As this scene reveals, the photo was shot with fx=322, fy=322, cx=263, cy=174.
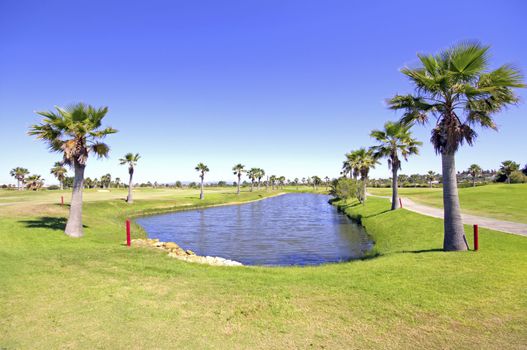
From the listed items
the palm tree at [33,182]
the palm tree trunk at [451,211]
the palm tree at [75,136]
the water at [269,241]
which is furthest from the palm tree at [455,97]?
the palm tree at [33,182]

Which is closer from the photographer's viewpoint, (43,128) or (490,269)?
(490,269)

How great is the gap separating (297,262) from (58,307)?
48.3ft

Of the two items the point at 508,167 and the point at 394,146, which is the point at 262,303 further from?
the point at 508,167

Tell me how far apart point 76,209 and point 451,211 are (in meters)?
21.9

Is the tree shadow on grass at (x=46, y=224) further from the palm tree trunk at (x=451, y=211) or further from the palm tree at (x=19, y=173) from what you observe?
the palm tree at (x=19, y=173)

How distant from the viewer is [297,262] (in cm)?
2094

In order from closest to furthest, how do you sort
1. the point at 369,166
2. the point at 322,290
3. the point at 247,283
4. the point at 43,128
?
the point at 322,290 → the point at 247,283 → the point at 43,128 → the point at 369,166

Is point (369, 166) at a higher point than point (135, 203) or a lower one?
higher

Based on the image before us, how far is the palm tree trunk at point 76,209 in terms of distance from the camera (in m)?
21.0

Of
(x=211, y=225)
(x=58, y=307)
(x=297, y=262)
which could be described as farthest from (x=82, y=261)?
(x=211, y=225)

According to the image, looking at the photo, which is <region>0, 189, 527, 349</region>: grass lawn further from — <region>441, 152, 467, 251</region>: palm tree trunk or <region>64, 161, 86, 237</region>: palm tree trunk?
<region>64, 161, 86, 237</region>: palm tree trunk

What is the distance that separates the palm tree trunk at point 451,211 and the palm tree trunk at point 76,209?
70.1 ft

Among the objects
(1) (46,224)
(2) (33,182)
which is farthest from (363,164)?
(2) (33,182)

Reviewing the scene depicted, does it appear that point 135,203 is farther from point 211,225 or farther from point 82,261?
point 82,261
